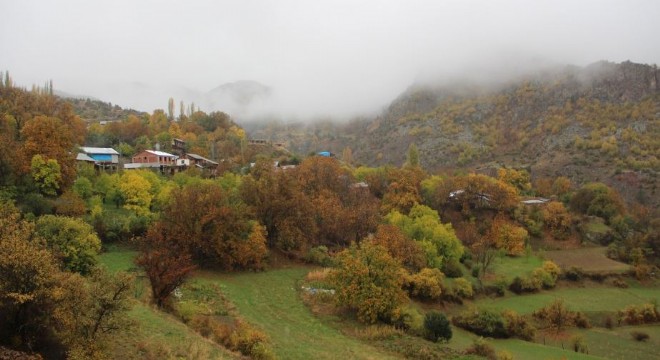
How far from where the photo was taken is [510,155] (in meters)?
125

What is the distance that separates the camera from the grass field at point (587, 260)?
2046 inches

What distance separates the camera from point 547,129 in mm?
127250

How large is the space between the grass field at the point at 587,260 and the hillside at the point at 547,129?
40.0 meters

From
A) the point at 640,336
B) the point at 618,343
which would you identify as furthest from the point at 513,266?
the point at 618,343

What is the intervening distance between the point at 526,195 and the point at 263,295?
214 ft

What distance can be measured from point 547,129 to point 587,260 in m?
81.6

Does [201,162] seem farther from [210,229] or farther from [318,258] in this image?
[210,229]

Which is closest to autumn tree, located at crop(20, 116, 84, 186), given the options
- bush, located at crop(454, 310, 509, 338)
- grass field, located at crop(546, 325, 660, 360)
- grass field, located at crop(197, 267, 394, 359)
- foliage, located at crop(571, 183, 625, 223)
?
grass field, located at crop(197, 267, 394, 359)

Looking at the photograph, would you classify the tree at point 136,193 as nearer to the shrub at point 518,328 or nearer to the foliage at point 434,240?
the foliage at point 434,240

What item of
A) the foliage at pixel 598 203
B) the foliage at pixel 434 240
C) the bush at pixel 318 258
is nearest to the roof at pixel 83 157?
the bush at pixel 318 258

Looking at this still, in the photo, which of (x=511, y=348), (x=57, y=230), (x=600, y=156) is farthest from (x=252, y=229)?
(x=600, y=156)

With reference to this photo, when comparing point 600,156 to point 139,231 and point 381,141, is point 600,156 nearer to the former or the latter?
point 381,141

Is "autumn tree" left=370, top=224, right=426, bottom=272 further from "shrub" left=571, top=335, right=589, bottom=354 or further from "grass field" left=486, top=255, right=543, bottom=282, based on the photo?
"shrub" left=571, top=335, right=589, bottom=354

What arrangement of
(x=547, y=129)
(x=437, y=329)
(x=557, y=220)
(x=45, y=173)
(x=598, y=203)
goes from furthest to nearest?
(x=547, y=129) → (x=598, y=203) → (x=557, y=220) → (x=45, y=173) → (x=437, y=329)
